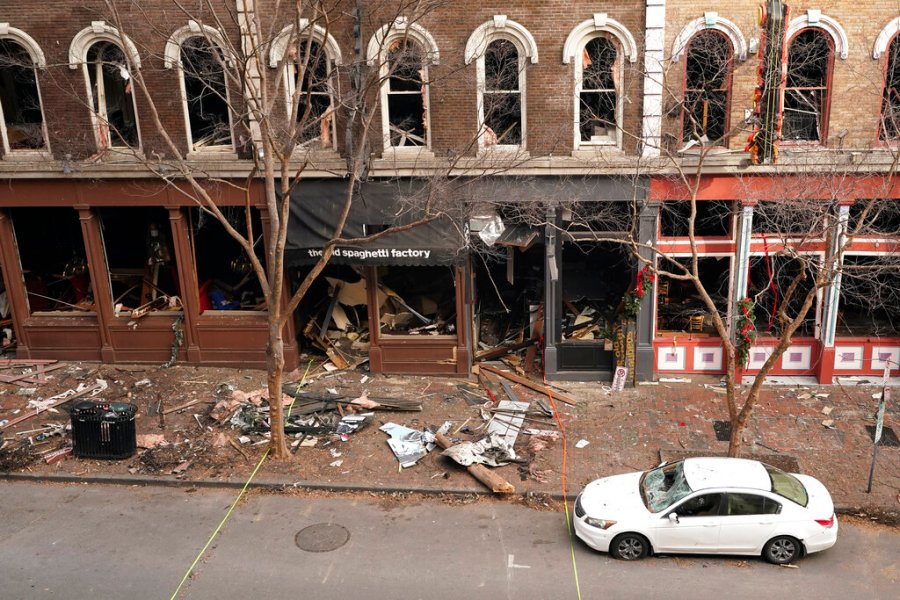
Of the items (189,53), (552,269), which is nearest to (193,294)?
(189,53)

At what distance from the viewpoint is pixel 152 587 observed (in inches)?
453

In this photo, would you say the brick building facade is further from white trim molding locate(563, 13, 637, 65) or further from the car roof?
the car roof

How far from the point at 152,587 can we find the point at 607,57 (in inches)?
534

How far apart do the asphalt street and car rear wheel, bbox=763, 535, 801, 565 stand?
0.18 m

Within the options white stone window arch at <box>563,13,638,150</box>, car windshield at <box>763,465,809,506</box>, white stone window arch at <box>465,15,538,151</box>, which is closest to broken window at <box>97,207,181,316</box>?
white stone window arch at <box>465,15,538,151</box>

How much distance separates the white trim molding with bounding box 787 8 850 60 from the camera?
16.4 metres

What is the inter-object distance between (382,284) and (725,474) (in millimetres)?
10117

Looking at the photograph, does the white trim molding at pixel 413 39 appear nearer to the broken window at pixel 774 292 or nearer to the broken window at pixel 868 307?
the broken window at pixel 774 292

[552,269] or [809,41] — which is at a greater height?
[809,41]

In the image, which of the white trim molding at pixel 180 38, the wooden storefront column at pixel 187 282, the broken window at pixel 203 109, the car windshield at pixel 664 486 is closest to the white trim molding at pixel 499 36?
the white trim molding at pixel 180 38

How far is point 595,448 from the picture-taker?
1545 cm

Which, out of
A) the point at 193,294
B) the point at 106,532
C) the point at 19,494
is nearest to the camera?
the point at 106,532

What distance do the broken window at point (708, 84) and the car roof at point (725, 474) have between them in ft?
23.8

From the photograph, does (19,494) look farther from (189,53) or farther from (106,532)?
(189,53)
